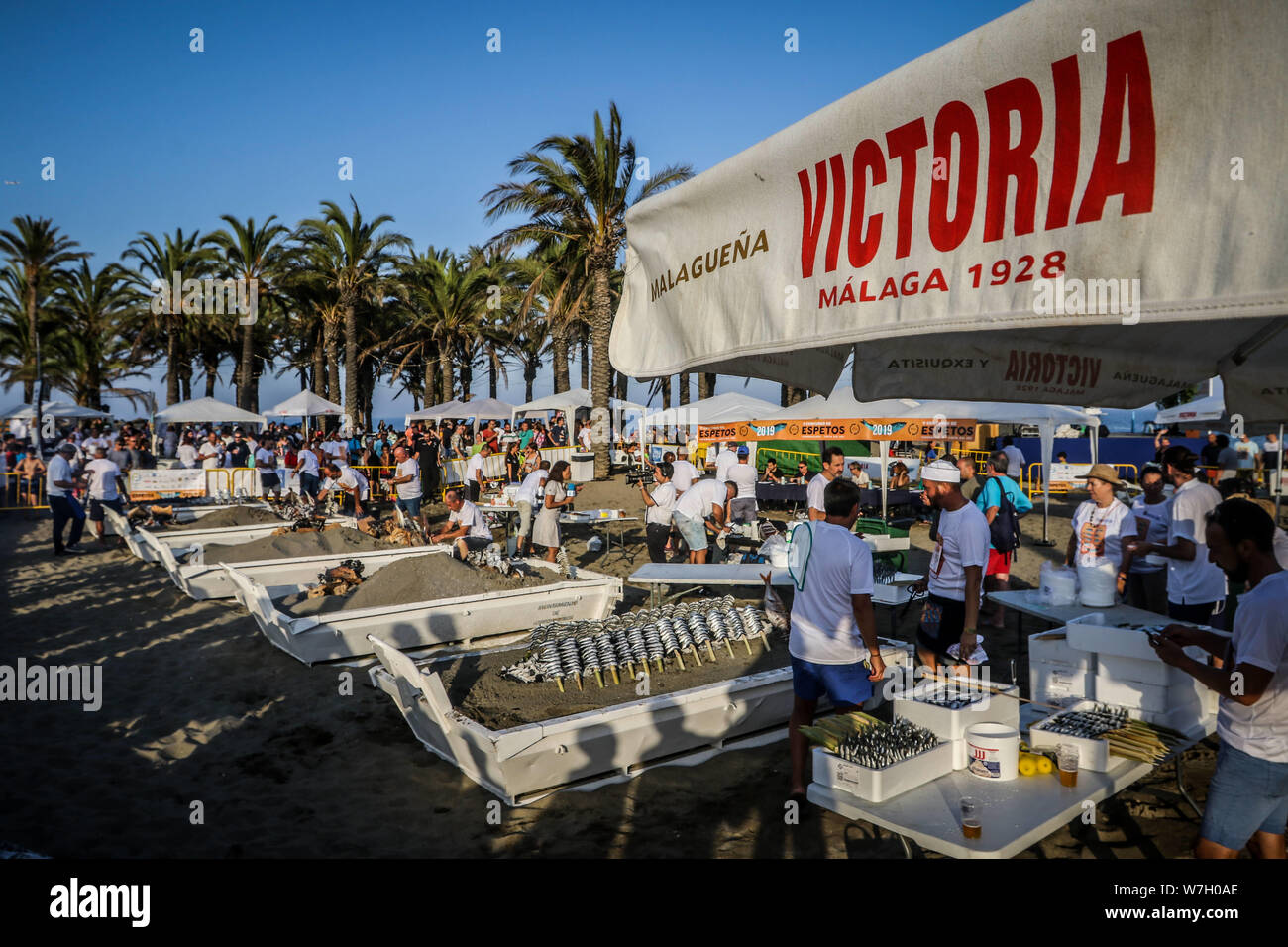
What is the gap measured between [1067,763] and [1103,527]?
162 inches

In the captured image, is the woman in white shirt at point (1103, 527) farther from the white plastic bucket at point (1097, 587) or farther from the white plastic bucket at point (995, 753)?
the white plastic bucket at point (995, 753)

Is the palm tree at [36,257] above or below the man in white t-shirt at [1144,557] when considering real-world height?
above

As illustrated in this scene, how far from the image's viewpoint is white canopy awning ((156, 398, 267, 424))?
83.1 ft

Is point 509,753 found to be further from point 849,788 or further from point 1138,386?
point 1138,386

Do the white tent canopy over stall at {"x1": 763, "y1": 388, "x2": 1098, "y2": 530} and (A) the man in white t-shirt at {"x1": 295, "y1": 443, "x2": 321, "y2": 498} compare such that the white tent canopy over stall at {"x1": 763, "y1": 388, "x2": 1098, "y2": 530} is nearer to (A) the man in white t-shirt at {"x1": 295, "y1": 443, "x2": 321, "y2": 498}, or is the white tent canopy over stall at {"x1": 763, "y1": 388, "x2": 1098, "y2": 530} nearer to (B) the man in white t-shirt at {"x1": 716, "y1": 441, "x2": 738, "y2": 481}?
(B) the man in white t-shirt at {"x1": 716, "y1": 441, "x2": 738, "y2": 481}

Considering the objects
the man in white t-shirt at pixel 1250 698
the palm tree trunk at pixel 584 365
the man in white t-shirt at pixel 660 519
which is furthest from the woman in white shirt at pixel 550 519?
the palm tree trunk at pixel 584 365

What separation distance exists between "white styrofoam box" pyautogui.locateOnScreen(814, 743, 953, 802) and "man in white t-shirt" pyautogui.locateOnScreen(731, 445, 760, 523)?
9841 millimetres

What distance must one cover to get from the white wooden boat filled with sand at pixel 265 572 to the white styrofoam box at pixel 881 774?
8.19m

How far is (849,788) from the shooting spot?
345cm

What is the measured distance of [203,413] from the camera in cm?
2581

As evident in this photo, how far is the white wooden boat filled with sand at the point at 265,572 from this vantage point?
11023 mm

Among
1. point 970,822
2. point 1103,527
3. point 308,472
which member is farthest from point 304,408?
point 970,822

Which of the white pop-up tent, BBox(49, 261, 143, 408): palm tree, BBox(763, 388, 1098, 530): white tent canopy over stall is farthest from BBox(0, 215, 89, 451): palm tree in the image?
BBox(763, 388, 1098, 530): white tent canopy over stall
